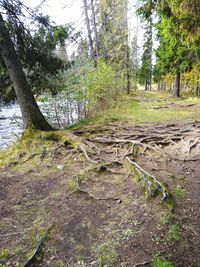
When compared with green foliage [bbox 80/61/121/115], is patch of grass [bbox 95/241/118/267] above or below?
below

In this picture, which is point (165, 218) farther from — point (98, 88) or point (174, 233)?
point (98, 88)

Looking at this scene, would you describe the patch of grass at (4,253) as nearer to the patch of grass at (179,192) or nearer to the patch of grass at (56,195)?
the patch of grass at (56,195)

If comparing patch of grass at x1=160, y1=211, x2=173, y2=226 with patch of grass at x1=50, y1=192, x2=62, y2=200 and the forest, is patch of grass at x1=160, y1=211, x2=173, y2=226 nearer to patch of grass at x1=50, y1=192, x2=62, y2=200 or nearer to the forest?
the forest

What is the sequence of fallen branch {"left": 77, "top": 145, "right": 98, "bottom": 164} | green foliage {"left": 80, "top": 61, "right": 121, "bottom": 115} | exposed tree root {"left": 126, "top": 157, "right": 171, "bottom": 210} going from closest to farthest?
exposed tree root {"left": 126, "top": 157, "right": 171, "bottom": 210} → fallen branch {"left": 77, "top": 145, "right": 98, "bottom": 164} → green foliage {"left": 80, "top": 61, "right": 121, "bottom": 115}

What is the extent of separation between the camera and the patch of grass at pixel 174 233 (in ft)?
8.61

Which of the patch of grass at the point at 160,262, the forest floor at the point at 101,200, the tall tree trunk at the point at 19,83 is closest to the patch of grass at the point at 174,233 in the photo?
the forest floor at the point at 101,200

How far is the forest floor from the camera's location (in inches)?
97.3

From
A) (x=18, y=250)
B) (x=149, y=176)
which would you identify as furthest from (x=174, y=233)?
(x=18, y=250)

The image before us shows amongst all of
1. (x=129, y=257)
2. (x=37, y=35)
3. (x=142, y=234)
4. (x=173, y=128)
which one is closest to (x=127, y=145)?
(x=173, y=128)

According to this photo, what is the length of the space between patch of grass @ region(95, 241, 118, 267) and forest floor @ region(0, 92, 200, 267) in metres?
0.01

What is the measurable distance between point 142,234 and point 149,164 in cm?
198

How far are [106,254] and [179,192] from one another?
1688mm

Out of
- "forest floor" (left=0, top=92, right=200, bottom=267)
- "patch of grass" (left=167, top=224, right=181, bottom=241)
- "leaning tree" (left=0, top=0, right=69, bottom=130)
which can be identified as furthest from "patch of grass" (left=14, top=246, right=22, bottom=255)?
"leaning tree" (left=0, top=0, right=69, bottom=130)

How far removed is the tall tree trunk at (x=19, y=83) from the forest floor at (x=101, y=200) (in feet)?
1.78
